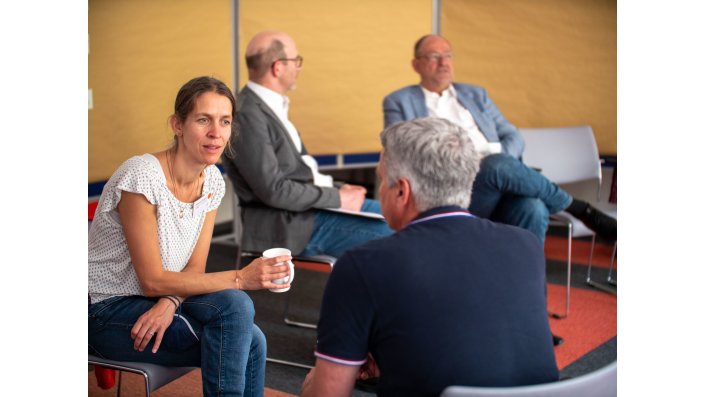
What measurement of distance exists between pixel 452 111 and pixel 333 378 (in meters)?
3.02

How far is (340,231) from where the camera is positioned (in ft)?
11.2

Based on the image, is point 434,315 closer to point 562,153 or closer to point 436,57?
point 436,57

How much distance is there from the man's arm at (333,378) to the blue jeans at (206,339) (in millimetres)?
442

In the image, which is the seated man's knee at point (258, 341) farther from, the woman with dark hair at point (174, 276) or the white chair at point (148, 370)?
the white chair at point (148, 370)

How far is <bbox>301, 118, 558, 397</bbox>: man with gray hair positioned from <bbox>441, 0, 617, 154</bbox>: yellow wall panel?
14.4 ft

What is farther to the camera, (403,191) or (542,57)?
(542,57)

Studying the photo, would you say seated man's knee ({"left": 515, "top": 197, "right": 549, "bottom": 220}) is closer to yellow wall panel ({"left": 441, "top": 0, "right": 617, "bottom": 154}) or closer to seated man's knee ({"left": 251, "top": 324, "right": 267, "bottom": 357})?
seated man's knee ({"left": 251, "top": 324, "right": 267, "bottom": 357})

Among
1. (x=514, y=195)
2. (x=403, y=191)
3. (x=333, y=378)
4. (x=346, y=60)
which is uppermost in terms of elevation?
(x=346, y=60)

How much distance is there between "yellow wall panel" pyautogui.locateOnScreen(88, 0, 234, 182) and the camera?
1.75m

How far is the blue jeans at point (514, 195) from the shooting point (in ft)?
11.9

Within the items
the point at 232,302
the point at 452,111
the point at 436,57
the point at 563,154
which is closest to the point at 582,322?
the point at 563,154

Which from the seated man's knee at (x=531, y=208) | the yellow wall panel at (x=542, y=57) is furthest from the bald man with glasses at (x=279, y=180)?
the yellow wall panel at (x=542, y=57)
